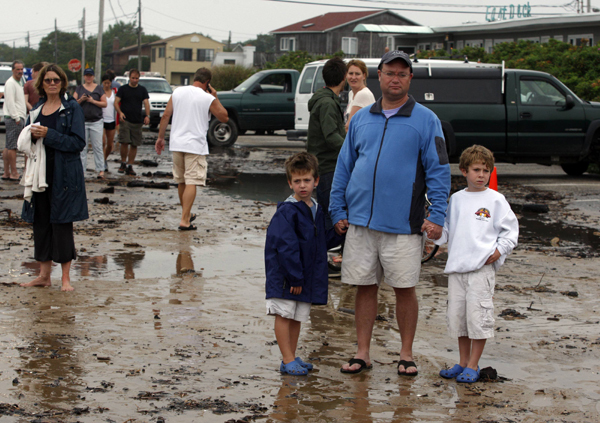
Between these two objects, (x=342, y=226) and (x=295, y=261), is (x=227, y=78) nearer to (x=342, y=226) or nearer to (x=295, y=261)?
(x=342, y=226)

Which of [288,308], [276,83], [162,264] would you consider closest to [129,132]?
[162,264]

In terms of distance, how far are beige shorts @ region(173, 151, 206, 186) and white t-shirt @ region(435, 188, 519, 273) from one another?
16.3ft

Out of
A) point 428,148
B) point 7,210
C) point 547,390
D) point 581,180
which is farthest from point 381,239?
point 581,180

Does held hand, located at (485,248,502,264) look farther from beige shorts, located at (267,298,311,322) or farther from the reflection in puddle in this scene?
the reflection in puddle

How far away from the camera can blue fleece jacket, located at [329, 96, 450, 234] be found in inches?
179

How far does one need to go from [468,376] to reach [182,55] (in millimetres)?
97697

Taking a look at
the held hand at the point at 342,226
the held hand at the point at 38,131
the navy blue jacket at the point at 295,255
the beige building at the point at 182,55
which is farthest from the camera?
the beige building at the point at 182,55

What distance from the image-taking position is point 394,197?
4.55 m

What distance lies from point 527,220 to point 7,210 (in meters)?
7.18

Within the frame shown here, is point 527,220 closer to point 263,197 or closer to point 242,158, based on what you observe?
point 263,197

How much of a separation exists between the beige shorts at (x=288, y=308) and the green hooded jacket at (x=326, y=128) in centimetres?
216

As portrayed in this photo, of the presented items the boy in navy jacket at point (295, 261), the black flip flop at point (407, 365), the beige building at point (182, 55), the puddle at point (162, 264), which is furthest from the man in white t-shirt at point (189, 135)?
the beige building at point (182, 55)

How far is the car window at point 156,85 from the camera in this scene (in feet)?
94.0

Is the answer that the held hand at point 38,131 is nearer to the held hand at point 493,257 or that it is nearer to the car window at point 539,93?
the held hand at point 493,257
